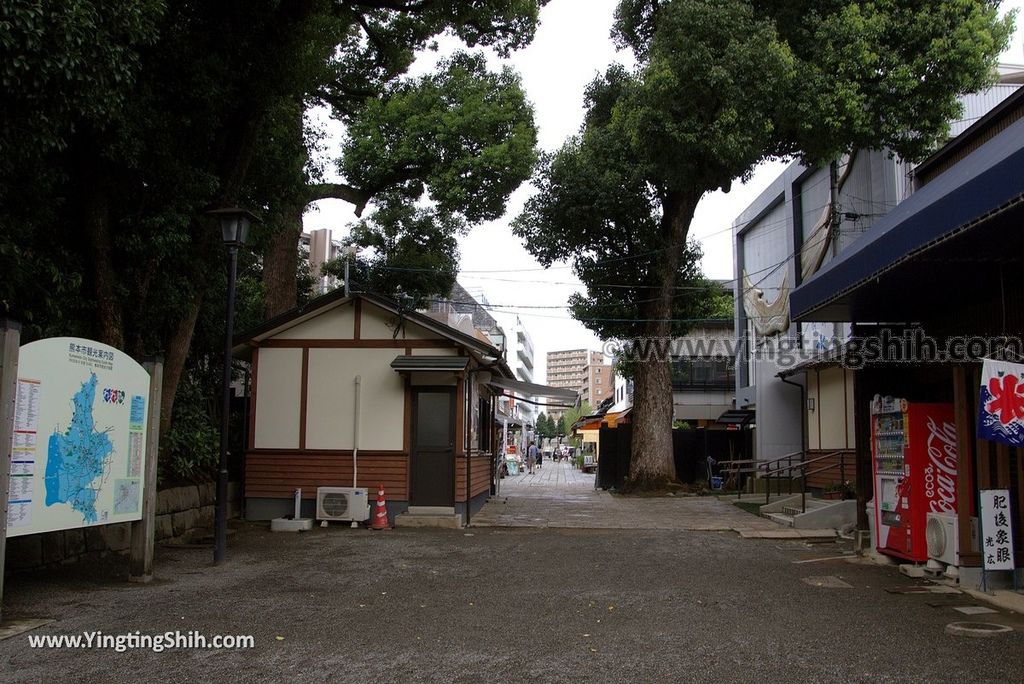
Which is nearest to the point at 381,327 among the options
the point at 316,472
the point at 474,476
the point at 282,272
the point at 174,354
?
the point at 316,472

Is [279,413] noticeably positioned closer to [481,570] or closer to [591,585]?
[481,570]

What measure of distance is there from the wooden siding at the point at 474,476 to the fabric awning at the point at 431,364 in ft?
5.89

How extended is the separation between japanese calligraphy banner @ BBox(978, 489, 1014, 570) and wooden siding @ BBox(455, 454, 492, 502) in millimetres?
8254

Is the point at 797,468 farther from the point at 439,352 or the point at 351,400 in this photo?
the point at 351,400

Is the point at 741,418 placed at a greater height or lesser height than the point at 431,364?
lesser

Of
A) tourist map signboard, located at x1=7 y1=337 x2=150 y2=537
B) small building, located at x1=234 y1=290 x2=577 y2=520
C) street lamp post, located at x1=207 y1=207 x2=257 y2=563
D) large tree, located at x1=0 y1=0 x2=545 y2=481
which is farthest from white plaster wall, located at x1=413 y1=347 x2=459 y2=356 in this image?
tourist map signboard, located at x1=7 y1=337 x2=150 y2=537

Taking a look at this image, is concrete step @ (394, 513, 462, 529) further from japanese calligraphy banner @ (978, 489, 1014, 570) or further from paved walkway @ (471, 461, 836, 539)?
japanese calligraphy banner @ (978, 489, 1014, 570)

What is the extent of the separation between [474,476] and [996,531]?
31.0ft

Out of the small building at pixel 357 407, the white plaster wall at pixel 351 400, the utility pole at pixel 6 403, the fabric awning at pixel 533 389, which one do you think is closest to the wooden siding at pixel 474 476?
the small building at pixel 357 407

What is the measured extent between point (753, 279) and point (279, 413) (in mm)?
17405

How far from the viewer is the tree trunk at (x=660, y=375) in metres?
19.8

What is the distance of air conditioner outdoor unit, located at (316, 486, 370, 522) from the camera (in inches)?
510

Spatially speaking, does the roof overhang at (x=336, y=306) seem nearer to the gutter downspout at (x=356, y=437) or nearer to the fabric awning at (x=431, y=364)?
the fabric awning at (x=431, y=364)

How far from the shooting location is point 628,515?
15.3 meters
